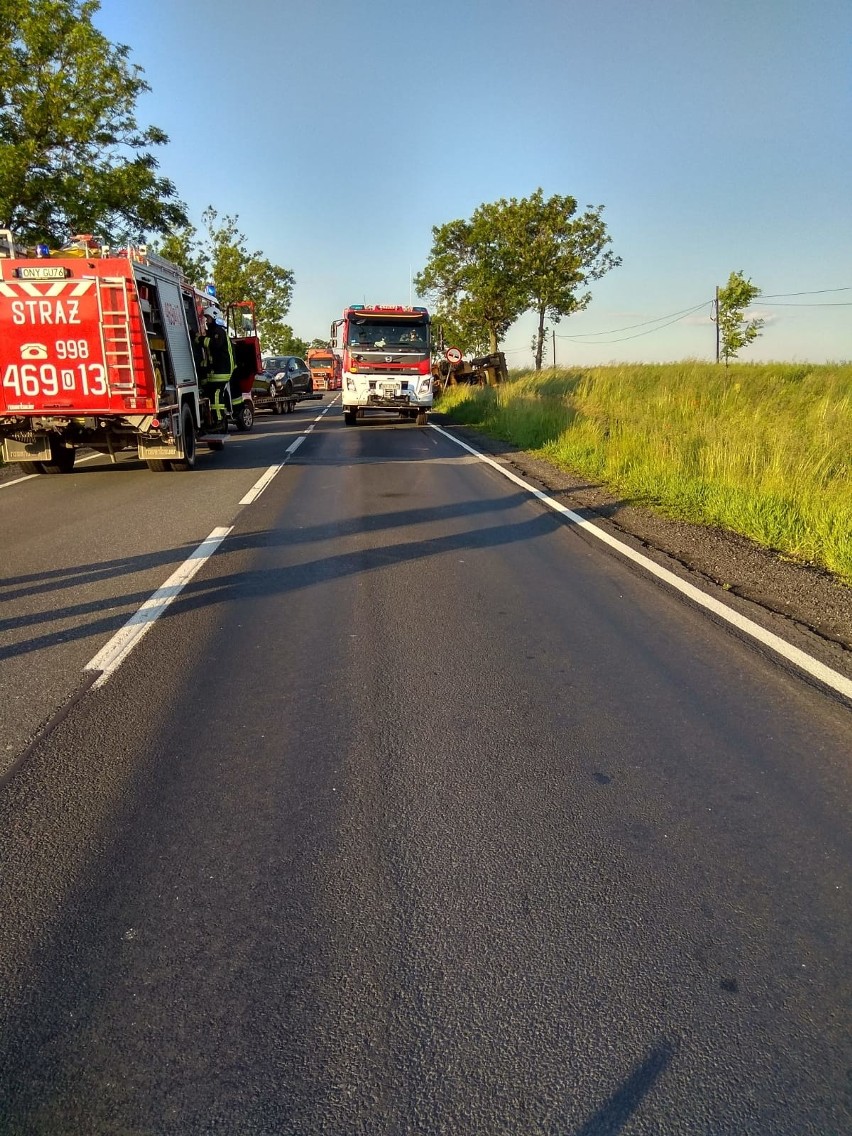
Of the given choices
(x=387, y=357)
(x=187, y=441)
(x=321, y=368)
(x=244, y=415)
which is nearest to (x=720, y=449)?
(x=187, y=441)

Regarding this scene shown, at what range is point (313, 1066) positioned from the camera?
2.10 meters

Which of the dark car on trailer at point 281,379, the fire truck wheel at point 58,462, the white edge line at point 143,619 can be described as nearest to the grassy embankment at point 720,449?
the white edge line at point 143,619

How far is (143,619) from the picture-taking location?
18.5ft

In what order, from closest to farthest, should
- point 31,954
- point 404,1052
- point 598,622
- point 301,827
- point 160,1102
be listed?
point 160,1102, point 404,1052, point 31,954, point 301,827, point 598,622

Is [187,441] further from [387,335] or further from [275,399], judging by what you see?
[275,399]

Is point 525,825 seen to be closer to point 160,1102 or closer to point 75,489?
point 160,1102

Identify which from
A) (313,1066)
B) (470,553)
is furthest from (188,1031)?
(470,553)

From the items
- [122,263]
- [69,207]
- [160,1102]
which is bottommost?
[160,1102]

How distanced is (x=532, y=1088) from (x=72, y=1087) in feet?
3.72

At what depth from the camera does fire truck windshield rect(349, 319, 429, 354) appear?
2197 centimetres

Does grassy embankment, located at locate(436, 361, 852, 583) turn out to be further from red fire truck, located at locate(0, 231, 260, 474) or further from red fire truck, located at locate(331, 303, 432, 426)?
red fire truck, located at locate(0, 231, 260, 474)

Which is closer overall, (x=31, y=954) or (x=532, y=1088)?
(x=532, y=1088)

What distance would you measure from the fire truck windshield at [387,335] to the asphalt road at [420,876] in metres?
17.3

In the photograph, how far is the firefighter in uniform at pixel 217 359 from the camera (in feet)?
55.9
